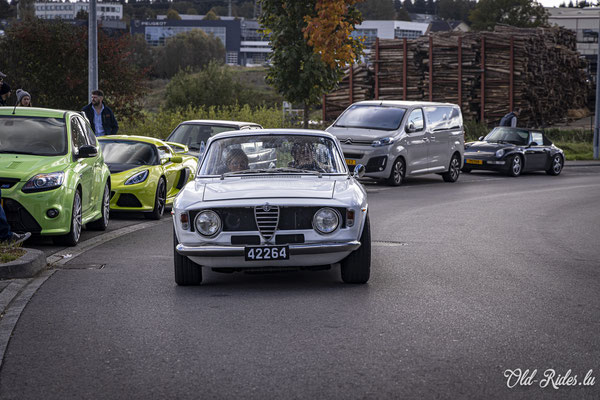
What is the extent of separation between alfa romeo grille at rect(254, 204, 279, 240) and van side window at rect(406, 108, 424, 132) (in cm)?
1490

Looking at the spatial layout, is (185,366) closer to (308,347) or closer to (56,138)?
(308,347)

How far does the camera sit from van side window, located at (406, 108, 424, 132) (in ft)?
76.4

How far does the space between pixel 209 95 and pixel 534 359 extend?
144 ft

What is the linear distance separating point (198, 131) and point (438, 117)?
699 centimetres

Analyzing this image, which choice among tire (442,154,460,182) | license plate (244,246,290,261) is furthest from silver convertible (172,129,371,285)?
tire (442,154,460,182)

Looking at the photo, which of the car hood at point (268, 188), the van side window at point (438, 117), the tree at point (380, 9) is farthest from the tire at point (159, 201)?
the tree at point (380, 9)

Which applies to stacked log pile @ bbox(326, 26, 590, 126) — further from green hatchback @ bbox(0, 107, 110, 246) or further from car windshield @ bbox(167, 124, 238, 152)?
green hatchback @ bbox(0, 107, 110, 246)

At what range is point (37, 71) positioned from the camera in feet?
89.0

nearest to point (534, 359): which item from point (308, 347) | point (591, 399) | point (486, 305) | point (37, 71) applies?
point (591, 399)

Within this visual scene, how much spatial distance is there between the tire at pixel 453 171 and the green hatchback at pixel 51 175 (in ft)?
42.3

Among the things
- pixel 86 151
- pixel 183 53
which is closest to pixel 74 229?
pixel 86 151

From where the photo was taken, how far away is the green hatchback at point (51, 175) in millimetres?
11305

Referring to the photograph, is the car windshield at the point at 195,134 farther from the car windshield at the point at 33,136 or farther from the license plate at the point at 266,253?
the license plate at the point at 266,253

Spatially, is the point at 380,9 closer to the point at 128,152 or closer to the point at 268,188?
the point at 128,152
